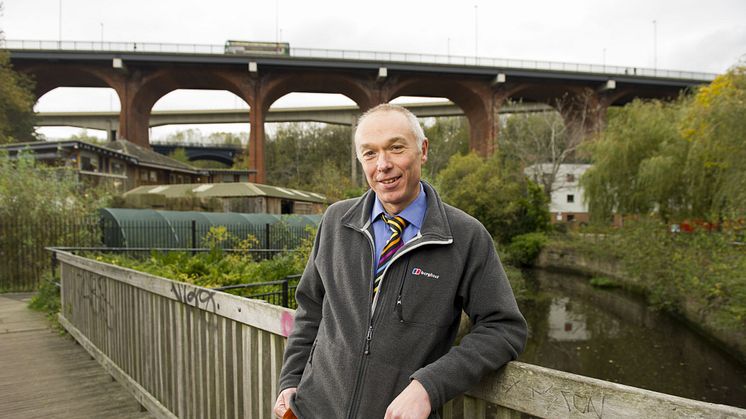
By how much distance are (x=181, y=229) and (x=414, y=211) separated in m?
15.6

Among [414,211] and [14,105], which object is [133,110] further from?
[414,211]

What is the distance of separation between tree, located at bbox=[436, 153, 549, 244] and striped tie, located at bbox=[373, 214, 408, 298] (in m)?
23.1

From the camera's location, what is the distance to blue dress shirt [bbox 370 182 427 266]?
5.21 ft

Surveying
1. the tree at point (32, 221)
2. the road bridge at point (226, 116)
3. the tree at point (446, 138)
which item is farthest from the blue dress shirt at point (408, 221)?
the road bridge at point (226, 116)

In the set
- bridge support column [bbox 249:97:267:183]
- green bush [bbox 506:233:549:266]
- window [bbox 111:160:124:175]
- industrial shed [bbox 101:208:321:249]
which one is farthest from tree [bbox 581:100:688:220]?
Answer: window [bbox 111:160:124:175]

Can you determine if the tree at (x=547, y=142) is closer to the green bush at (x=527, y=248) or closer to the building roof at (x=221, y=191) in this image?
the green bush at (x=527, y=248)

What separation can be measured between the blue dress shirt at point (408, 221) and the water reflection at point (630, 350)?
9.98 meters

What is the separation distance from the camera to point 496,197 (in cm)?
2628

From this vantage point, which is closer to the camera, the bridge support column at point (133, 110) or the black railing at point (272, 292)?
the black railing at point (272, 292)

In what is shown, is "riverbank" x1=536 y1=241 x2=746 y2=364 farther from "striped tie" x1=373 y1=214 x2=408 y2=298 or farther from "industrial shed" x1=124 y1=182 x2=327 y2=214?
"industrial shed" x1=124 y1=182 x2=327 y2=214

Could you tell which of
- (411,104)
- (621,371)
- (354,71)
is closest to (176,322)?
(621,371)

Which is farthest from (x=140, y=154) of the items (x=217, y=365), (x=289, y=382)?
(x=289, y=382)

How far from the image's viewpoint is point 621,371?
10.7 metres

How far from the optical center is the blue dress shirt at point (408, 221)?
1588mm
